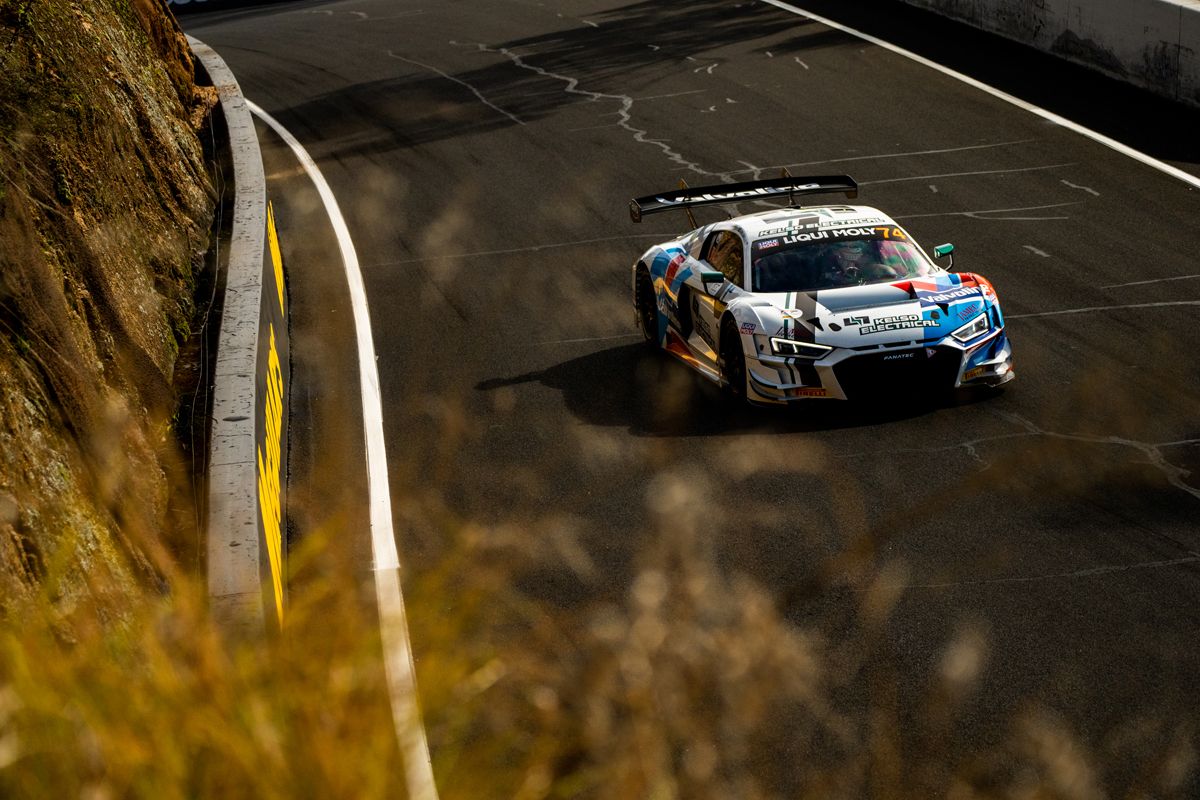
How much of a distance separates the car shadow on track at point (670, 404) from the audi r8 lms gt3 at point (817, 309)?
0.15 meters

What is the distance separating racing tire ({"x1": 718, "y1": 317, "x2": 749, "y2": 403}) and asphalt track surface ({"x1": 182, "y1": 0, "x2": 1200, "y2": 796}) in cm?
24

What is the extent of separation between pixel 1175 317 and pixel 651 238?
6.14 meters

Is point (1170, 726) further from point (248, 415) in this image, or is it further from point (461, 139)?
point (461, 139)

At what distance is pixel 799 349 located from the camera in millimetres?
11578

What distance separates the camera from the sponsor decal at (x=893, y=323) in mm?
11570

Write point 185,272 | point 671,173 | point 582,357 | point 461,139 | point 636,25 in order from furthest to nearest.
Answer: point 636,25
point 461,139
point 671,173
point 582,357
point 185,272

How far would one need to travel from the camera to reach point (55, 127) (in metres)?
10.7

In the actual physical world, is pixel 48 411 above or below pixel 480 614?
above

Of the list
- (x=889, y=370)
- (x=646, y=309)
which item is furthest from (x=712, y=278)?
(x=889, y=370)

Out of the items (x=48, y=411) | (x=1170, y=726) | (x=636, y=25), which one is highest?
(x=48, y=411)

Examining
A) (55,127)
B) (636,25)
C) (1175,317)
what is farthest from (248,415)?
(636,25)

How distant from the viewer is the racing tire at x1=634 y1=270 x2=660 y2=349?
45.4 feet

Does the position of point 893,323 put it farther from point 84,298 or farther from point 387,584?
point 84,298

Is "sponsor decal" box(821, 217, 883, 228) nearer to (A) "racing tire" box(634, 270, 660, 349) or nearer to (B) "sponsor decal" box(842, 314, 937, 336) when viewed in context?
(B) "sponsor decal" box(842, 314, 937, 336)
